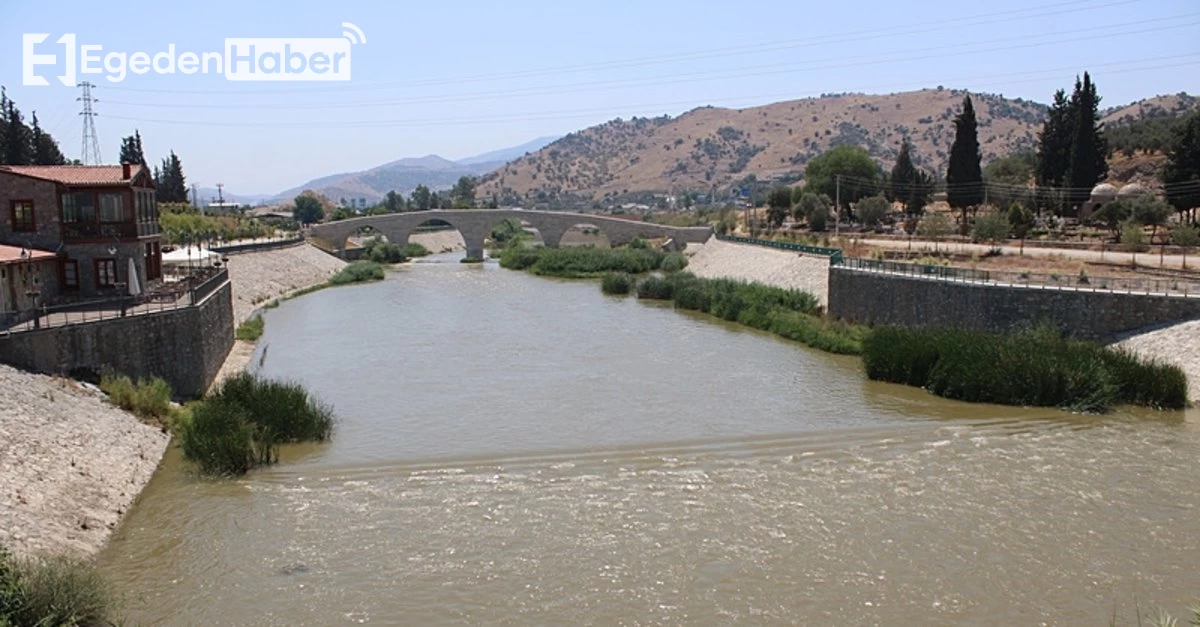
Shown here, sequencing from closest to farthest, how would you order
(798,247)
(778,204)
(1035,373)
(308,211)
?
(1035,373)
(798,247)
(778,204)
(308,211)

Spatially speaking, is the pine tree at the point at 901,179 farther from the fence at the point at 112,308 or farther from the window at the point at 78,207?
the window at the point at 78,207

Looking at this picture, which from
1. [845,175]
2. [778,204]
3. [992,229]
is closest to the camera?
[992,229]

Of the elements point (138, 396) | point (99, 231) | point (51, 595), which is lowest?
point (51, 595)

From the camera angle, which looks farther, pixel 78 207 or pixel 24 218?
pixel 78 207

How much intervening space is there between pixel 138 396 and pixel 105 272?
7.50 m

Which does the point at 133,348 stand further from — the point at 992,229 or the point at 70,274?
the point at 992,229

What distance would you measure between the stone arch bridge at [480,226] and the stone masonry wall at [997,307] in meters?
42.8

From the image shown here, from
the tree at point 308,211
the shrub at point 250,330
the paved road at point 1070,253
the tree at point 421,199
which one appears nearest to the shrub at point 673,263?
the paved road at point 1070,253

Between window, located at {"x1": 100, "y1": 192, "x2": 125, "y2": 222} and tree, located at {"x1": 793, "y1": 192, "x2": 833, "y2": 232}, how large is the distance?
44127 millimetres

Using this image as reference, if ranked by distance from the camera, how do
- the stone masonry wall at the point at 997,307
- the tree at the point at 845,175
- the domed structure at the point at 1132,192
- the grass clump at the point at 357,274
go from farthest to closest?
the tree at the point at 845,175 → the grass clump at the point at 357,274 → the domed structure at the point at 1132,192 → the stone masonry wall at the point at 997,307

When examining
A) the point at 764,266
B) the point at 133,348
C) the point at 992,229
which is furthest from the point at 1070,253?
the point at 133,348

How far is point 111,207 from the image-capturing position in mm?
26594

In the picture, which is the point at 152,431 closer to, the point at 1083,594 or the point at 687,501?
the point at 687,501

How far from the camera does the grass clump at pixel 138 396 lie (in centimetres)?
2019
